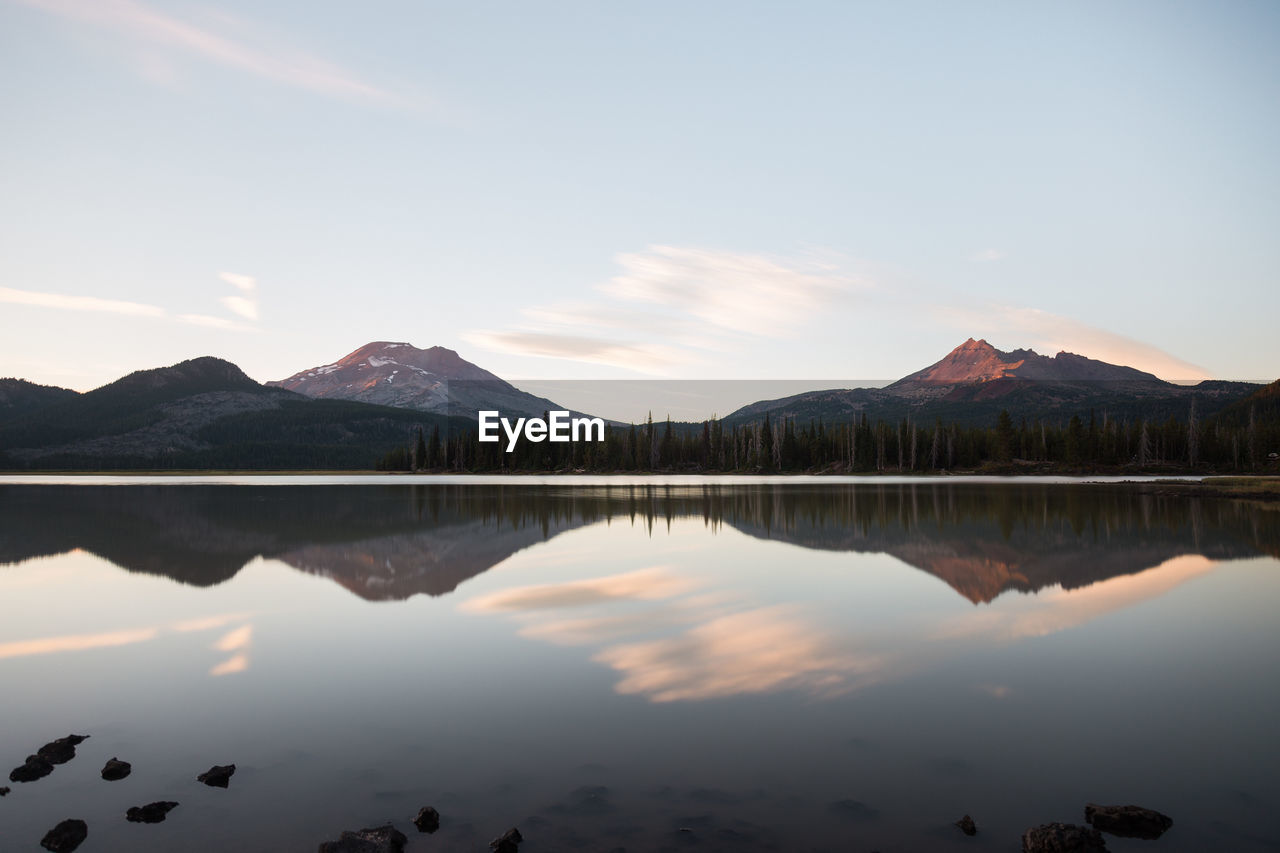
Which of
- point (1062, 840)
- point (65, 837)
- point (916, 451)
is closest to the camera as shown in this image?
point (1062, 840)

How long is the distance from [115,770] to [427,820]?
451 cm

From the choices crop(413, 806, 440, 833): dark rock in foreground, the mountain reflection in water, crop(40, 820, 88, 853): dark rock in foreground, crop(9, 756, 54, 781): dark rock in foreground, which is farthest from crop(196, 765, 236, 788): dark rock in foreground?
the mountain reflection in water

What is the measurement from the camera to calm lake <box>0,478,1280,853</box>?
8.23m

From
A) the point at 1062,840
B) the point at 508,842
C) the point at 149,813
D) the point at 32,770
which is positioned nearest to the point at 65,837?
the point at 149,813

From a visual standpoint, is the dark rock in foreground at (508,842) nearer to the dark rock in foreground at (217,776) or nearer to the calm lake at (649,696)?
the calm lake at (649,696)

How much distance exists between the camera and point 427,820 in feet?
26.1

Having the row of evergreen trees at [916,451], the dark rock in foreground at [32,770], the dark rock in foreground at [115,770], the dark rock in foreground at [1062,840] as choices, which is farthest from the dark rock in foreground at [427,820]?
the row of evergreen trees at [916,451]

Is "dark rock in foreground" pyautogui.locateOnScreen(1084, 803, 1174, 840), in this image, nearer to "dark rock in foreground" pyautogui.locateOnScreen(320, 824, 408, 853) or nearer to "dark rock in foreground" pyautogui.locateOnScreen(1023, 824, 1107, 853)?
"dark rock in foreground" pyautogui.locateOnScreen(1023, 824, 1107, 853)

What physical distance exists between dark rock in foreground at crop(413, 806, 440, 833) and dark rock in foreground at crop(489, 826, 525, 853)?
0.73m

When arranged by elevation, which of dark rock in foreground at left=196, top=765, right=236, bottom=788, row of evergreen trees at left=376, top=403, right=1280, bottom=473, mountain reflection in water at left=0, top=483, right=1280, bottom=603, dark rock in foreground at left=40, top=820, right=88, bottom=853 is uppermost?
row of evergreen trees at left=376, top=403, right=1280, bottom=473

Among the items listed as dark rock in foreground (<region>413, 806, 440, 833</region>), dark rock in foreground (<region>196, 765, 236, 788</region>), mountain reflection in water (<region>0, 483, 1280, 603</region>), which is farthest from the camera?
→ mountain reflection in water (<region>0, 483, 1280, 603</region>)

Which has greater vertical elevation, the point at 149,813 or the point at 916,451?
the point at 916,451

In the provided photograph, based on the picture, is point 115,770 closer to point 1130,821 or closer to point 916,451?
point 1130,821

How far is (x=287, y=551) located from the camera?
31.4 metres
